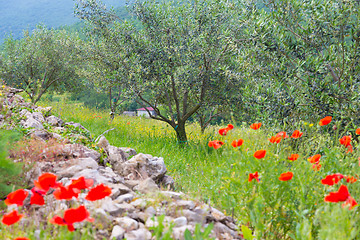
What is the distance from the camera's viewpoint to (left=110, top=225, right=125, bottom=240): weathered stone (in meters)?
2.12

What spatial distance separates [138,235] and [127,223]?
0.62 ft

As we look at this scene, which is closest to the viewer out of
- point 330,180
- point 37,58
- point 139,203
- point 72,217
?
point 72,217

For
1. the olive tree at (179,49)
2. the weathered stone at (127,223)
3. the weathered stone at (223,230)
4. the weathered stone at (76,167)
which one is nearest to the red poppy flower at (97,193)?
the weathered stone at (127,223)

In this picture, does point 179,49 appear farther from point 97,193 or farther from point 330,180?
point 97,193

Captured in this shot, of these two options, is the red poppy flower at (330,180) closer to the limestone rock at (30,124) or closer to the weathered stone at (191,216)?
the weathered stone at (191,216)

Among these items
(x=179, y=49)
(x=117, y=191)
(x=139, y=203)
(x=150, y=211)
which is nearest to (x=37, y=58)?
(x=179, y=49)

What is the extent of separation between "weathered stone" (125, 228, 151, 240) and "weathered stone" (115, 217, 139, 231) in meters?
0.07

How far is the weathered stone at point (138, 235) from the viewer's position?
215 centimetres

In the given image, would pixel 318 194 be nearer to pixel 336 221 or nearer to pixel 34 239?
pixel 336 221

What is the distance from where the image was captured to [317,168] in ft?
9.30

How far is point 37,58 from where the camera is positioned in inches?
683

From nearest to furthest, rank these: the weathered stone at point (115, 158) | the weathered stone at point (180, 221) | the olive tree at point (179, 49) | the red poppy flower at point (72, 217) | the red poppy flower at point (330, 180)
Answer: the red poppy flower at point (72, 217), the red poppy flower at point (330, 180), the weathered stone at point (180, 221), the weathered stone at point (115, 158), the olive tree at point (179, 49)

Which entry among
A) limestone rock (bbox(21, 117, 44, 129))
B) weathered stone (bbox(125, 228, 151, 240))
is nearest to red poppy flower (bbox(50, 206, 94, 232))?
weathered stone (bbox(125, 228, 151, 240))

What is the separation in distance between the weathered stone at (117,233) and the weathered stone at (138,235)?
0.05 m
